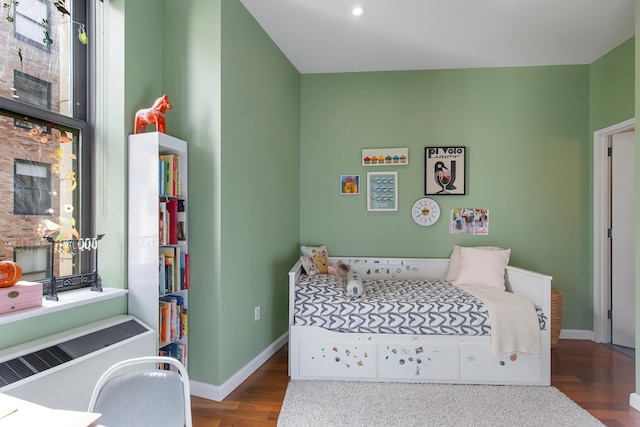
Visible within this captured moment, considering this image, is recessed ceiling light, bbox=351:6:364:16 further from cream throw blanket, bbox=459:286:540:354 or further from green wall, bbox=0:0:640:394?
cream throw blanket, bbox=459:286:540:354

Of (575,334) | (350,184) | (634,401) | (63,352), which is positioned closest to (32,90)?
(63,352)

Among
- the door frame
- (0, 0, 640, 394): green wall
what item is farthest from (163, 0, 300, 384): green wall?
the door frame

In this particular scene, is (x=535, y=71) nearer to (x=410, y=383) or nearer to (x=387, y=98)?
(x=387, y=98)

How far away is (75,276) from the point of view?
1842 mm

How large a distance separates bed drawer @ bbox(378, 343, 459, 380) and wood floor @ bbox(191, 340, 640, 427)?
0.70 m

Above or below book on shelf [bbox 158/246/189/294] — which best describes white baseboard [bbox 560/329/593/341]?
below

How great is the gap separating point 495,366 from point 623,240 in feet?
5.92

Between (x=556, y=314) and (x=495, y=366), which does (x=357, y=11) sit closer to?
(x=495, y=366)

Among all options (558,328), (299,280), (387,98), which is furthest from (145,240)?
(558,328)

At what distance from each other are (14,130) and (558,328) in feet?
12.8

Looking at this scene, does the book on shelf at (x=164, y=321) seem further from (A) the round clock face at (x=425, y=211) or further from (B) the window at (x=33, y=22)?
(A) the round clock face at (x=425, y=211)

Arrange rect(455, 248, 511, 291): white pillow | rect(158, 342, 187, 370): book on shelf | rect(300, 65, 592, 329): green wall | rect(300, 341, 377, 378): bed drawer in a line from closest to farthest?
rect(158, 342, 187, 370): book on shelf, rect(300, 341, 377, 378): bed drawer, rect(455, 248, 511, 291): white pillow, rect(300, 65, 592, 329): green wall

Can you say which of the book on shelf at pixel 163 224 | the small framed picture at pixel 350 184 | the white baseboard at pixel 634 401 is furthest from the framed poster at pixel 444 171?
the book on shelf at pixel 163 224

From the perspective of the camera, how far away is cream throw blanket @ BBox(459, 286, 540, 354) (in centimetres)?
221
